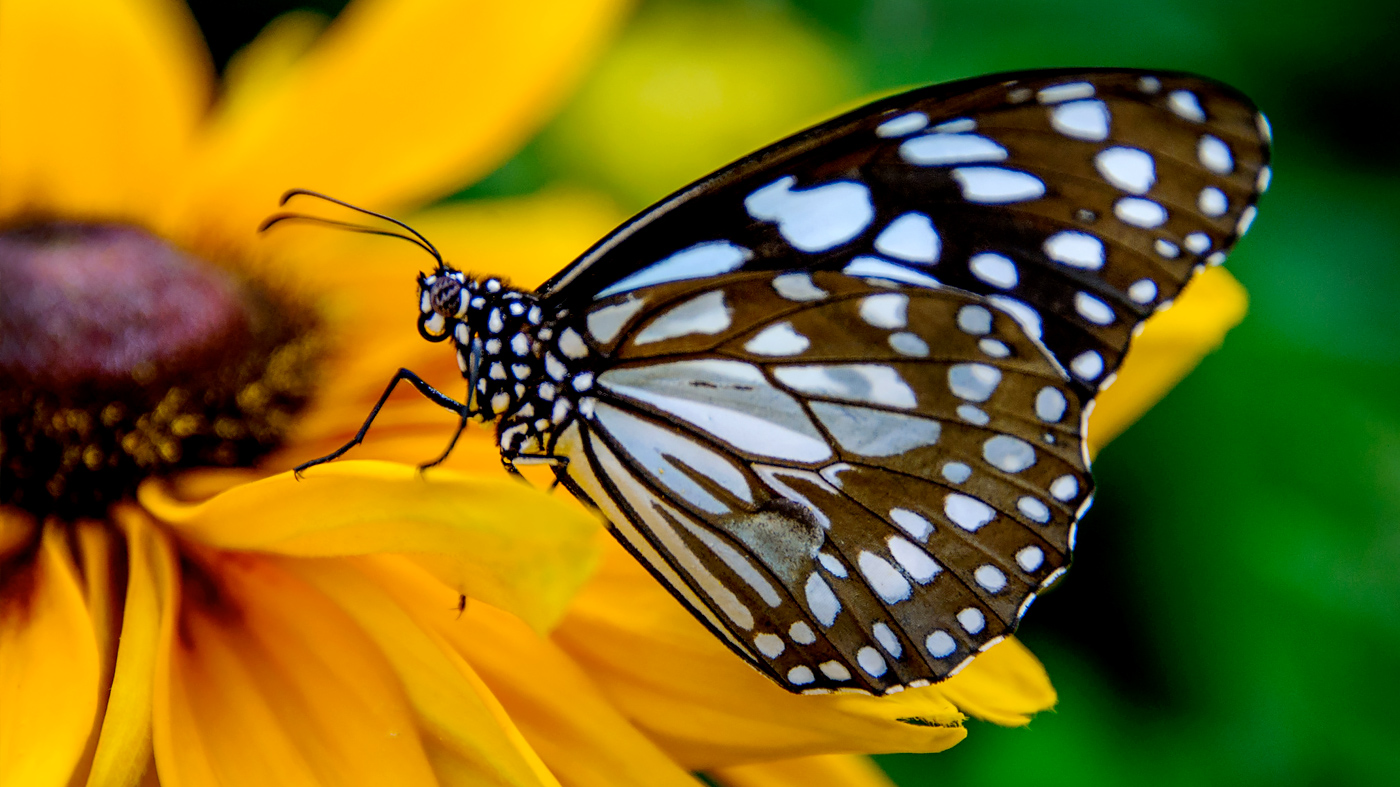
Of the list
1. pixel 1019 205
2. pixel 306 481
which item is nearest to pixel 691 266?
pixel 1019 205

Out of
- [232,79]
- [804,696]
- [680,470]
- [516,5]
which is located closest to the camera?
[804,696]

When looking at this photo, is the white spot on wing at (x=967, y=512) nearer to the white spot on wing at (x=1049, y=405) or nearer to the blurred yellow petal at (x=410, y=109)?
the white spot on wing at (x=1049, y=405)

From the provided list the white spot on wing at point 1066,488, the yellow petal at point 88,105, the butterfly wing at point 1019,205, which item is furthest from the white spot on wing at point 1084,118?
the yellow petal at point 88,105

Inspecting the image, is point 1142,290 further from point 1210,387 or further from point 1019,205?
point 1210,387

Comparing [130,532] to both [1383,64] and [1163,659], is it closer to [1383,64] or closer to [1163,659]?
[1163,659]

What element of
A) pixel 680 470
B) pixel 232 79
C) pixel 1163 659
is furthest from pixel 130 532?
pixel 1163 659

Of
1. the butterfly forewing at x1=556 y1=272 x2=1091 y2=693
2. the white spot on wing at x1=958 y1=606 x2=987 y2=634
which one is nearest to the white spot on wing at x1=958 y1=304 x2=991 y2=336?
the butterfly forewing at x1=556 y1=272 x2=1091 y2=693
